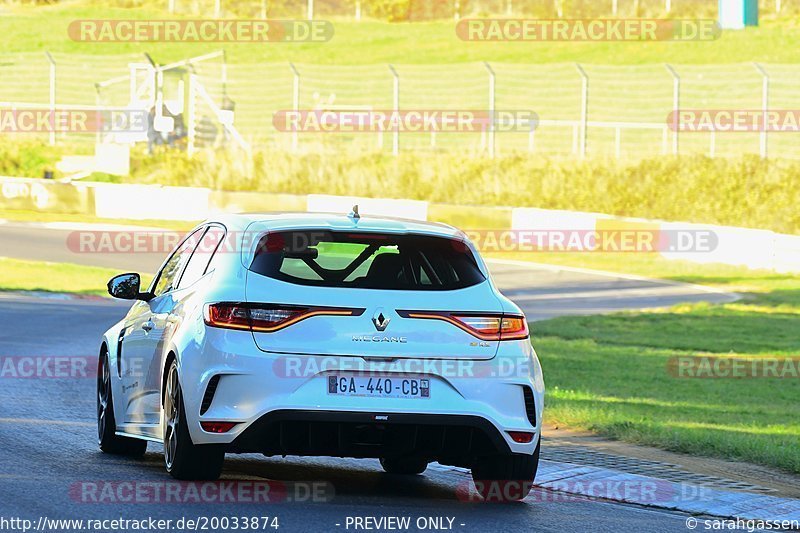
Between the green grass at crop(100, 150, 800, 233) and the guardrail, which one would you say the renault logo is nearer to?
the guardrail

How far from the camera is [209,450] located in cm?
839

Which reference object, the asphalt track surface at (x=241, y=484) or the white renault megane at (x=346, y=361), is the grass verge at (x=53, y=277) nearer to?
the asphalt track surface at (x=241, y=484)

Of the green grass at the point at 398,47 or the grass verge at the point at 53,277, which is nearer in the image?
the grass verge at the point at 53,277

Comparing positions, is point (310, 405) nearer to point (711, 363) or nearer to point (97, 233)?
point (711, 363)

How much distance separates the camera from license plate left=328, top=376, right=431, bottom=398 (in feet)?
26.6

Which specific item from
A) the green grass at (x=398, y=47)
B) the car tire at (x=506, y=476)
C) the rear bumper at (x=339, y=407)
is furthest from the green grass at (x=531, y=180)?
the green grass at (x=398, y=47)

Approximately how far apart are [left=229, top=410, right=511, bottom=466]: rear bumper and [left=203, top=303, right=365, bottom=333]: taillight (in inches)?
17.8

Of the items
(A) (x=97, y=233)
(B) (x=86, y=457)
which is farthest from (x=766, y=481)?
(A) (x=97, y=233)

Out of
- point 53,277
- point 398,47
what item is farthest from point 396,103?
point 398,47

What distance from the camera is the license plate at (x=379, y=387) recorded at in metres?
8.10

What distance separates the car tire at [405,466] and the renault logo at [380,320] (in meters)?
1.87

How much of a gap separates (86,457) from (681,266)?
20076 mm

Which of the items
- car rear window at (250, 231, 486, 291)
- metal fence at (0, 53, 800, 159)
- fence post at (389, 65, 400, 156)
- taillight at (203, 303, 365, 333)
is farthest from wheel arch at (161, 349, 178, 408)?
metal fence at (0, 53, 800, 159)

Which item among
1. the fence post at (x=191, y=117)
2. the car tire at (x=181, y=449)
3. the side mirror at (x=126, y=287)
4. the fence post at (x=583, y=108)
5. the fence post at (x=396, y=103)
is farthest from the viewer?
the fence post at (x=191, y=117)
